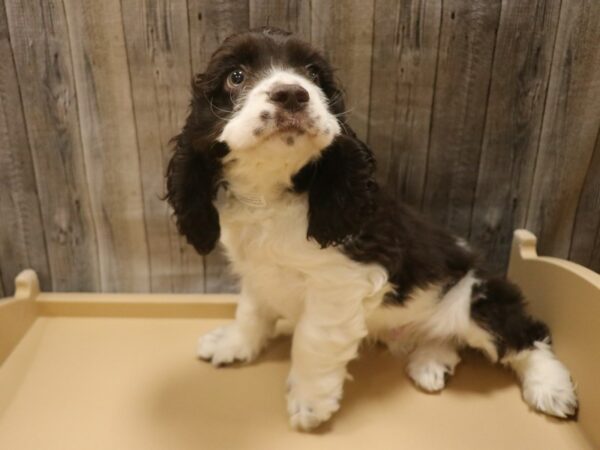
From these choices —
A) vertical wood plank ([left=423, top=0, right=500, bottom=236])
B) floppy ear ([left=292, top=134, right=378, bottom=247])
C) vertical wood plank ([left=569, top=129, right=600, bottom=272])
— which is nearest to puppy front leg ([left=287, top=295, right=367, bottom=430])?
floppy ear ([left=292, top=134, right=378, bottom=247])

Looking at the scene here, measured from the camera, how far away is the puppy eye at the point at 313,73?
4.91 ft

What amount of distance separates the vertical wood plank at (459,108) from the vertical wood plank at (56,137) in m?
1.34

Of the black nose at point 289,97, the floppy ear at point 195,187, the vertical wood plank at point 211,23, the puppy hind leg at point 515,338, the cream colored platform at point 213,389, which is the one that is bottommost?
the cream colored platform at point 213,389

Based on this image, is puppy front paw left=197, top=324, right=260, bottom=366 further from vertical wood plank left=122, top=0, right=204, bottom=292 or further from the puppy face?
the puppy face

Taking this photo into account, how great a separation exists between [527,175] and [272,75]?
1185mm

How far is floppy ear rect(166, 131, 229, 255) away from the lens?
1534 mm

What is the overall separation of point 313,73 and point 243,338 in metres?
→ 1.01

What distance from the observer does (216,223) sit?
1.64 meters

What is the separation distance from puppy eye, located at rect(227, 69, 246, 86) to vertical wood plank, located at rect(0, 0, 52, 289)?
977mm

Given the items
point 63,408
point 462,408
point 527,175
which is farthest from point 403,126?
point 63,408

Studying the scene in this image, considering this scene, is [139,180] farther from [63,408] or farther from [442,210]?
[442,210]

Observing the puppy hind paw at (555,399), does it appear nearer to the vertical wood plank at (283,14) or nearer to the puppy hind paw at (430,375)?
the puppy hind paw at (430,375)

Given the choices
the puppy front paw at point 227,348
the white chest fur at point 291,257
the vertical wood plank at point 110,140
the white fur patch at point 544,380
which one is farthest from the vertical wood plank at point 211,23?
the white fur patch at point 544,380

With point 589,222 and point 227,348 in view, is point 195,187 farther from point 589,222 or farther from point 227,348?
point 589,222
